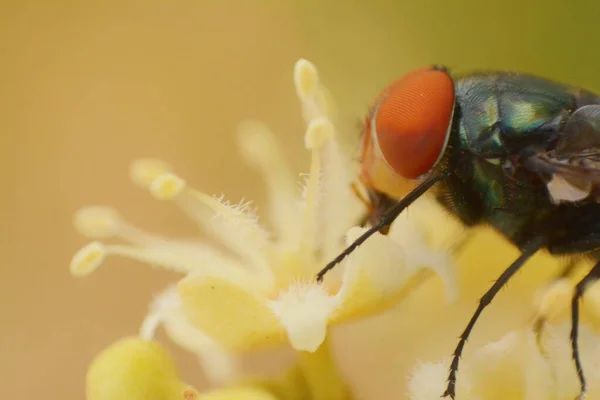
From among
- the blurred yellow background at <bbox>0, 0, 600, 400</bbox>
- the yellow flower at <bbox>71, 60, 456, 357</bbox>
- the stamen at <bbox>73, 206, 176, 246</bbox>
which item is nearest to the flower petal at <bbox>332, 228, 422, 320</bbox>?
the yellow flower at <bbox>71, 60, 456, 357</bbox>

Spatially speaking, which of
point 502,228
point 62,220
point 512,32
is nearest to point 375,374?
point 502,228

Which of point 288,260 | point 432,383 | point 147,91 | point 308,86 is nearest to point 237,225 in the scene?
point 288,260

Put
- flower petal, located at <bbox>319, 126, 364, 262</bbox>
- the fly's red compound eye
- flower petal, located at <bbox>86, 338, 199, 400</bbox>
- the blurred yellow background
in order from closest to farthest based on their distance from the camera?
flower petal, located at <bbox>86, 338, 199, 400</bbox>
the fly's red compound eye
flower petal, located at <bbox>319, 126, 364, 262</bbox>
the blurred yellow background

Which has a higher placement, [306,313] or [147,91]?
[147,91]

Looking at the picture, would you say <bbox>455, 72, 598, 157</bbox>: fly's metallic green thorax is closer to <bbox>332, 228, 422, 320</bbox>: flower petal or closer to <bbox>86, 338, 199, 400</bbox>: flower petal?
<bbox>332, 228, 422, 320</bbox>: flower petal

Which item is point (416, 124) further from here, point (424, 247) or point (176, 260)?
point (176, 260)
